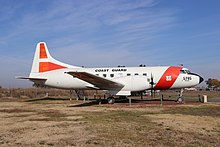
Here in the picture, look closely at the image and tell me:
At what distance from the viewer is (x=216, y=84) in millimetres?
133125

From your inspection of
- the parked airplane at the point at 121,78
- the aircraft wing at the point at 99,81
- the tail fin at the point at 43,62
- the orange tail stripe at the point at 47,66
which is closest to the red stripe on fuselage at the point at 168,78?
the parked airplane at the point at 121,78

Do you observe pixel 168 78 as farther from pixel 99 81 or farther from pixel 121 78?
pixel 99 81

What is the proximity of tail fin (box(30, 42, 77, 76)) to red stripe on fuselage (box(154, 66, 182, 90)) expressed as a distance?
35.9 feet

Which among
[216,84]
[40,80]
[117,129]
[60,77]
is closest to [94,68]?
[60,77]

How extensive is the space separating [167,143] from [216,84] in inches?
5373

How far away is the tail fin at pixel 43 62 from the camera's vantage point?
95.9 ft

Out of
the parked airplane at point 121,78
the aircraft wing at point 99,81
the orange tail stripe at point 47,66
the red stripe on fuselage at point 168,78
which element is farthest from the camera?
the orange tail stripe at point 47,66

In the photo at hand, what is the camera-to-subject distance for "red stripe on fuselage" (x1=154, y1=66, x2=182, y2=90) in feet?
81.2

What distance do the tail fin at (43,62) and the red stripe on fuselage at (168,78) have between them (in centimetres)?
1094

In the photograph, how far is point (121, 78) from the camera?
2492 centimetres

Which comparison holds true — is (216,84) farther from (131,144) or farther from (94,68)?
(131,144)

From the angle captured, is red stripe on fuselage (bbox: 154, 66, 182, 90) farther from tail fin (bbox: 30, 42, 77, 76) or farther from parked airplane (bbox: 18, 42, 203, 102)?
tail fin (bbox: 30, 42, 77, 76)

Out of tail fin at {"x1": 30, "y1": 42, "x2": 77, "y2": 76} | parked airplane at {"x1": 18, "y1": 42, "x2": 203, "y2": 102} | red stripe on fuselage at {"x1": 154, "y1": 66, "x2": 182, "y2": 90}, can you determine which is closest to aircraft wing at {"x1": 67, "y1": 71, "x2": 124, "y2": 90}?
parked airplane at {"x1": 18, "y1": 42, "x2": 203, "y2": 102}

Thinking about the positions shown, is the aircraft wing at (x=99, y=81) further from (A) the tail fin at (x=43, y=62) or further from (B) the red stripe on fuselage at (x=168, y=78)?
(A) the tail fin at (x=43, y=62)
